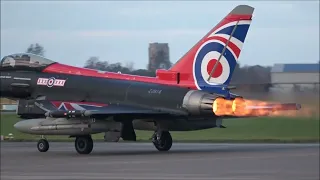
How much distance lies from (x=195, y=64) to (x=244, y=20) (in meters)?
2.37

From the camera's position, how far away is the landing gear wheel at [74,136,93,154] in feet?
87.8

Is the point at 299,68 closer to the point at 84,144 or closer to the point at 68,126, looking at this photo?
the point at 84,144

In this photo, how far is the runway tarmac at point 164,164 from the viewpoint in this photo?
57.9ft

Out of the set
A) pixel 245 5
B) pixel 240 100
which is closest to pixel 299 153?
pixel 240 100

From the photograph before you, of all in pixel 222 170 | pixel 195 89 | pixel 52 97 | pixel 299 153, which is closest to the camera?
pixel 222 170

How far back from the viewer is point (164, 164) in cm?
2112

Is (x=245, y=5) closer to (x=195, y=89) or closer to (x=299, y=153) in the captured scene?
(x=195, y=89)

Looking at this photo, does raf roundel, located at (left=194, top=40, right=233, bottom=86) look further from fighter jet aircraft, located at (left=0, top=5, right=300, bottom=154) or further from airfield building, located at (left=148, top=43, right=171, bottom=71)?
airfield building, located at (left=148, top=43, right=171, bottom=71)

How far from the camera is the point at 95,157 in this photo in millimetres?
24844

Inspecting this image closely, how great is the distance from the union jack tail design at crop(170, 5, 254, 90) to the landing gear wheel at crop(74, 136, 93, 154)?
407 centimetres

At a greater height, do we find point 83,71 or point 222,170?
point 83,71

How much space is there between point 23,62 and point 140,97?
5208mm

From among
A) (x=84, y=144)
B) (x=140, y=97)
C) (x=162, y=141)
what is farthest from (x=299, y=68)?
(x=84, y=144)

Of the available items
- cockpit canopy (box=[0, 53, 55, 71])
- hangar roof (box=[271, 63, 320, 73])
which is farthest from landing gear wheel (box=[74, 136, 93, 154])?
hangar roof (box=[271, 63, 320, 73])
